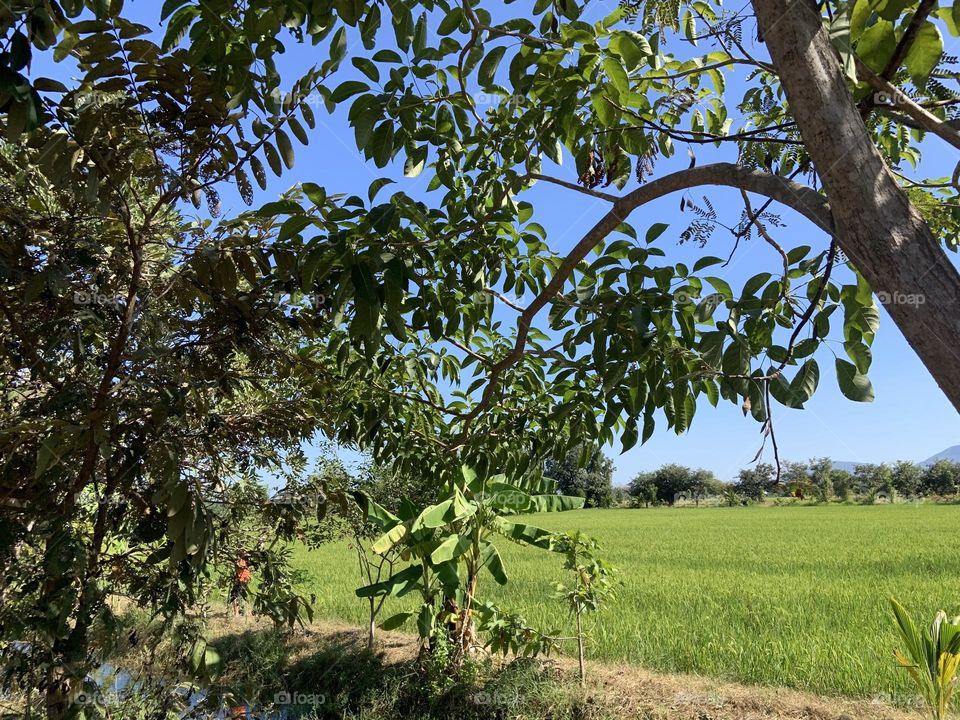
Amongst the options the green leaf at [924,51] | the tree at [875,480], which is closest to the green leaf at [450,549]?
the green leaf at [924,51]

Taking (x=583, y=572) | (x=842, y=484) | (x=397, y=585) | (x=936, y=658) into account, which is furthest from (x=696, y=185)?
(x=842, y=484)

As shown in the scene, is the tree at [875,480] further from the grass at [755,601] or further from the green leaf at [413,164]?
the green leaf at [413,164]

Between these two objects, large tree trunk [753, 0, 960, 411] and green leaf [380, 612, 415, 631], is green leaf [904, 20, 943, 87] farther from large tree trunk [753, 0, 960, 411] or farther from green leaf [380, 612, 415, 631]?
green leaf [380, 612, 415, 631]

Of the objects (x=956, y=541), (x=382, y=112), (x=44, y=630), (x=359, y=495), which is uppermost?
(x=382, y=112)

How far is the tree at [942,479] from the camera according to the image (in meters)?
51.0

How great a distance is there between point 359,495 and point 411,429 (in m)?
1.06

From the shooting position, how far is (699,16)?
1.87m

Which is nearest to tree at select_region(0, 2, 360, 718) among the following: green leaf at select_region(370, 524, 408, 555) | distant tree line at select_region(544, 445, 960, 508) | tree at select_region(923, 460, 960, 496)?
green leaf at select_region(370, 524, 408, 555)

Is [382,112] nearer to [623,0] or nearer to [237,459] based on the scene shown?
[623,0]

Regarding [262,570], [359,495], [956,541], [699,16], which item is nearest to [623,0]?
[699,16]

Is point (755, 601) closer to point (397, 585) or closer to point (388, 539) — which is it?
point (397, 585)

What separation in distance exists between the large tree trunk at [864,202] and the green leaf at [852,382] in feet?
0.76

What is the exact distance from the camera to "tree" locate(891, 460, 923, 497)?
2125 inches

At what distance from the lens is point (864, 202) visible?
3.46ft
